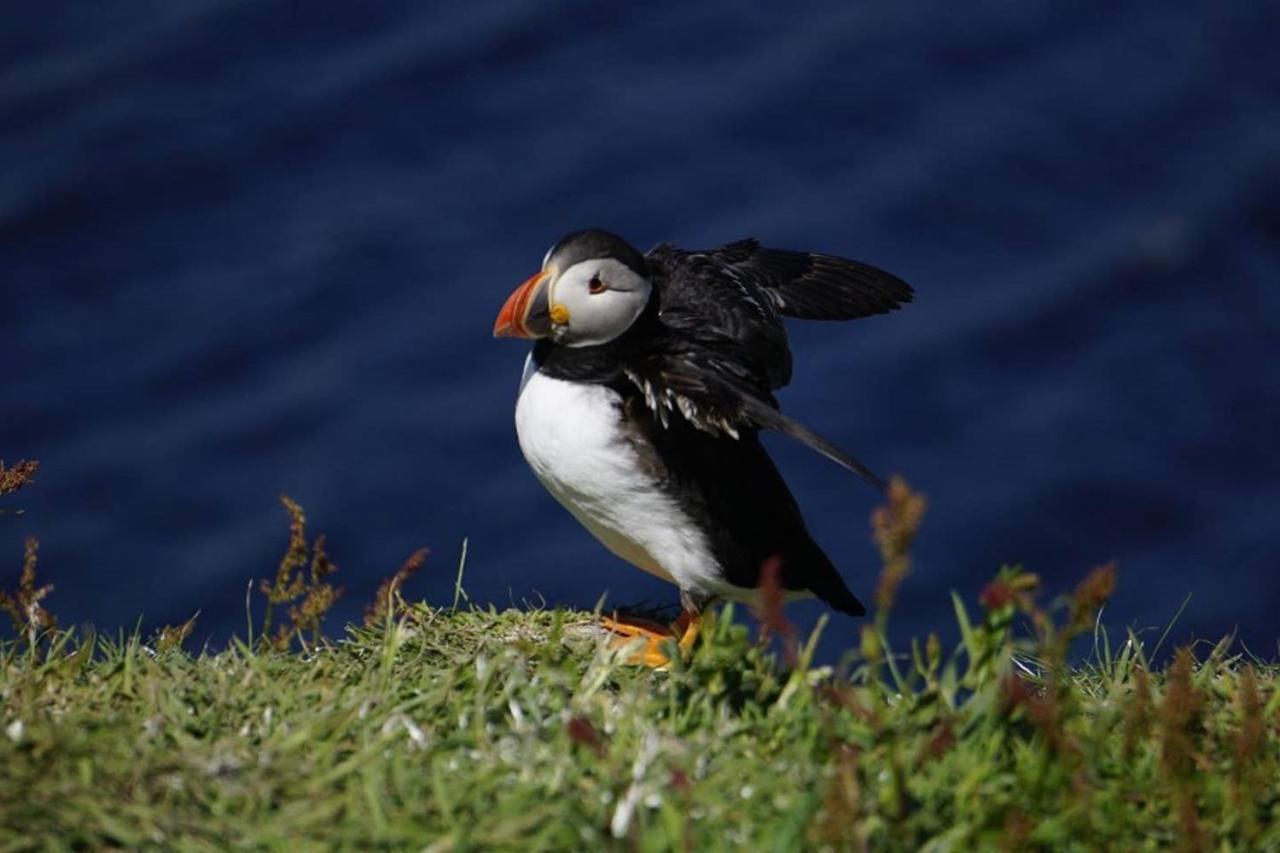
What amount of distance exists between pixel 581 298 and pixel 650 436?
1.27 feet

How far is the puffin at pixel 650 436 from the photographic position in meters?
4.88

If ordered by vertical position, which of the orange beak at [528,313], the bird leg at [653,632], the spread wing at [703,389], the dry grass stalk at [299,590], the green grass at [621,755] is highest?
the orange beak at [528,313]

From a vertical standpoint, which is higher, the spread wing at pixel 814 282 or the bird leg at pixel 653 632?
the spread wing at pixel 814 282

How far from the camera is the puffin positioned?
16.0 feet

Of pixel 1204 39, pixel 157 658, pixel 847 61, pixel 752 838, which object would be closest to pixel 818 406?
pixel 847 61

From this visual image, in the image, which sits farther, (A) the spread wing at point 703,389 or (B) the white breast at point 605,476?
(B) the white breast at point 605,476

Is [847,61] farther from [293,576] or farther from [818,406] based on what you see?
[293,576]

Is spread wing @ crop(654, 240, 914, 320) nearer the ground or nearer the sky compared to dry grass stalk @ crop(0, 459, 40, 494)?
nearer the ground

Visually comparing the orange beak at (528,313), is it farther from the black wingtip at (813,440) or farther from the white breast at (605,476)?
the black wingtip at (813,440)

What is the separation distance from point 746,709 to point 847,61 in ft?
26.8

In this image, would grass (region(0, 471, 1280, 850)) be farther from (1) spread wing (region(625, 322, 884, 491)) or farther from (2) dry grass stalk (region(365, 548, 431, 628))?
(1) spread wing (region(625, 322, 884, 491))

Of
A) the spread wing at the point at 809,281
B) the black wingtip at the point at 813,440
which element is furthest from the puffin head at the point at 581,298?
the spread wing at the point at 809,281

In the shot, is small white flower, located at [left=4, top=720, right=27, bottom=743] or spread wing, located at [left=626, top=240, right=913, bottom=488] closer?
small white flower, located at [left=4, top=720, right=27, bottom=743]

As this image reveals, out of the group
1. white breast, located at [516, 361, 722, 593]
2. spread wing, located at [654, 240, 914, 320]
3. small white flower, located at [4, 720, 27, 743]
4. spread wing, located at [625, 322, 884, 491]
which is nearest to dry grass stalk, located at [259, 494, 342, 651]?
small white flower, located at [4, 720, 27, 743]
